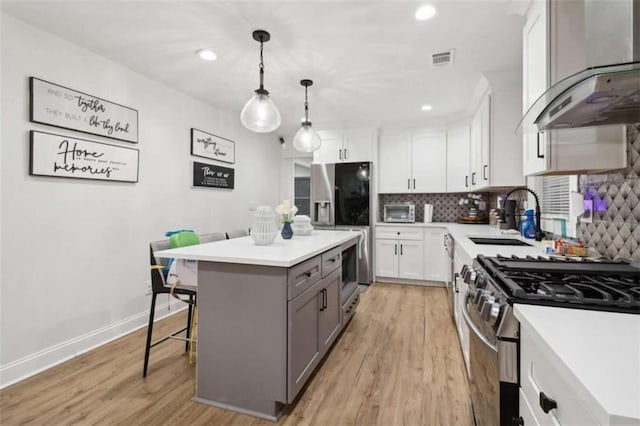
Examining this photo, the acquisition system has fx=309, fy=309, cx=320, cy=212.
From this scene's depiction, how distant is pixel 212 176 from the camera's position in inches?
155

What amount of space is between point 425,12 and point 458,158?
285 cm

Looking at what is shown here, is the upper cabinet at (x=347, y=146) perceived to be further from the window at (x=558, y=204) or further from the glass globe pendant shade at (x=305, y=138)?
the window at (x=558, y=204)

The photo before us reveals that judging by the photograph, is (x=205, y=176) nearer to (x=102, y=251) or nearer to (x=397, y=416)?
(x=102, y=251)

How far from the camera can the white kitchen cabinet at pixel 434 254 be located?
4.40 meters

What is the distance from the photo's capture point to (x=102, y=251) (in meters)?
2.68

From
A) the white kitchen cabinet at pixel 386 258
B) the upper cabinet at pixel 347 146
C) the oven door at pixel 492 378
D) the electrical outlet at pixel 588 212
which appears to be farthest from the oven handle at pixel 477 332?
the upper cabinet at pixel 347 146

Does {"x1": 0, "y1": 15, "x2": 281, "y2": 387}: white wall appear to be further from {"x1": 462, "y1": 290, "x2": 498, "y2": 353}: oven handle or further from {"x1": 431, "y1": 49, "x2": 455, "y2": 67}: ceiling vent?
{"x1": 462, "y1": 290, "x2": 498, "y2": 353}: oven handle

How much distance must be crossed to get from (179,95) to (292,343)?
3.05 meters

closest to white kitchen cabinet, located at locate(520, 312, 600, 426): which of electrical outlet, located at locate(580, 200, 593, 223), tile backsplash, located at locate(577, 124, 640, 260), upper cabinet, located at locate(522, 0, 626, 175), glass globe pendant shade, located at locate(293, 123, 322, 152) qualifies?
tile backsplash, located at locate(577, 124, 640, 260)

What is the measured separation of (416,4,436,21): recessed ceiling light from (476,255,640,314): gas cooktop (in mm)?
1621

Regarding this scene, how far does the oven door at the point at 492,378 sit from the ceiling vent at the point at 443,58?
7.10 ft

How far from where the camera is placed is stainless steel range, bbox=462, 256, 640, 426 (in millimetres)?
958

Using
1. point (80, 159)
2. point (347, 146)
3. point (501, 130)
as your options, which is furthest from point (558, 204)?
point (80, 159)

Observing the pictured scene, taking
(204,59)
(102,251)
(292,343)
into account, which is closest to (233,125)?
(204,59)
